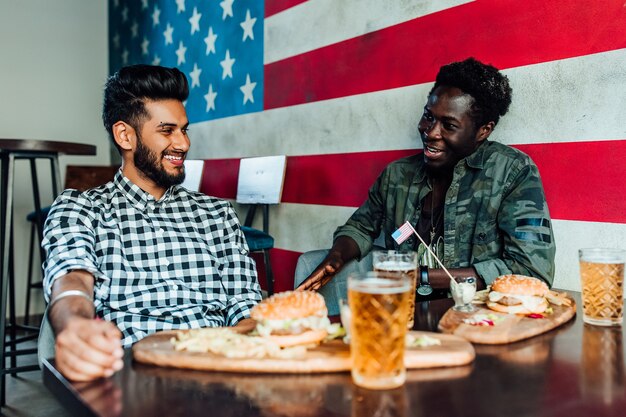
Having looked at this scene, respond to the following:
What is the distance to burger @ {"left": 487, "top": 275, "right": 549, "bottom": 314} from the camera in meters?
1.14

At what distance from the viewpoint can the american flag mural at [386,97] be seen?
1838mm

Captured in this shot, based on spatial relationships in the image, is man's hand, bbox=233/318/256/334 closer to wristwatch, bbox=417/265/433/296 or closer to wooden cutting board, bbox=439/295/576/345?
wooden cutting board, bbox=439/295/576/345

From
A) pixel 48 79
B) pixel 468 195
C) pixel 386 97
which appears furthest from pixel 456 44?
pixel 48 79

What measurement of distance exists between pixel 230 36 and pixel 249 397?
336 centimetres

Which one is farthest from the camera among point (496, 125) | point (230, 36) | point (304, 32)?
point (230, 36)

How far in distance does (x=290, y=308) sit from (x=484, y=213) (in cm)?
108

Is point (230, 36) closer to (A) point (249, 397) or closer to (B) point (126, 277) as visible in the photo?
(B) point (126, 277)

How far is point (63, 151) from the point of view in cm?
283

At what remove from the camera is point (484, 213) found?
5.97ft

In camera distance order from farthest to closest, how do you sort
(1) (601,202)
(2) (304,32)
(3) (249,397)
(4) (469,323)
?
(2) (304,32), (1) (601,202), (4) (469,323), (3) (249,397)

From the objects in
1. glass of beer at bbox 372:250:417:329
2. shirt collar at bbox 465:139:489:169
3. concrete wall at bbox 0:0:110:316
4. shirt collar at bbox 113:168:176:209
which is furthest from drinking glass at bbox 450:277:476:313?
concrete wall at bbox 0:0:110:316

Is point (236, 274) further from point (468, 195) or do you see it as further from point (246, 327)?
point (468, 195)

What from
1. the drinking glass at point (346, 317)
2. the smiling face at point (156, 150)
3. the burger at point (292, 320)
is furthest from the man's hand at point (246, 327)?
the smiling face at point (156, 150)

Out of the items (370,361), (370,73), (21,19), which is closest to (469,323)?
(370,361)
